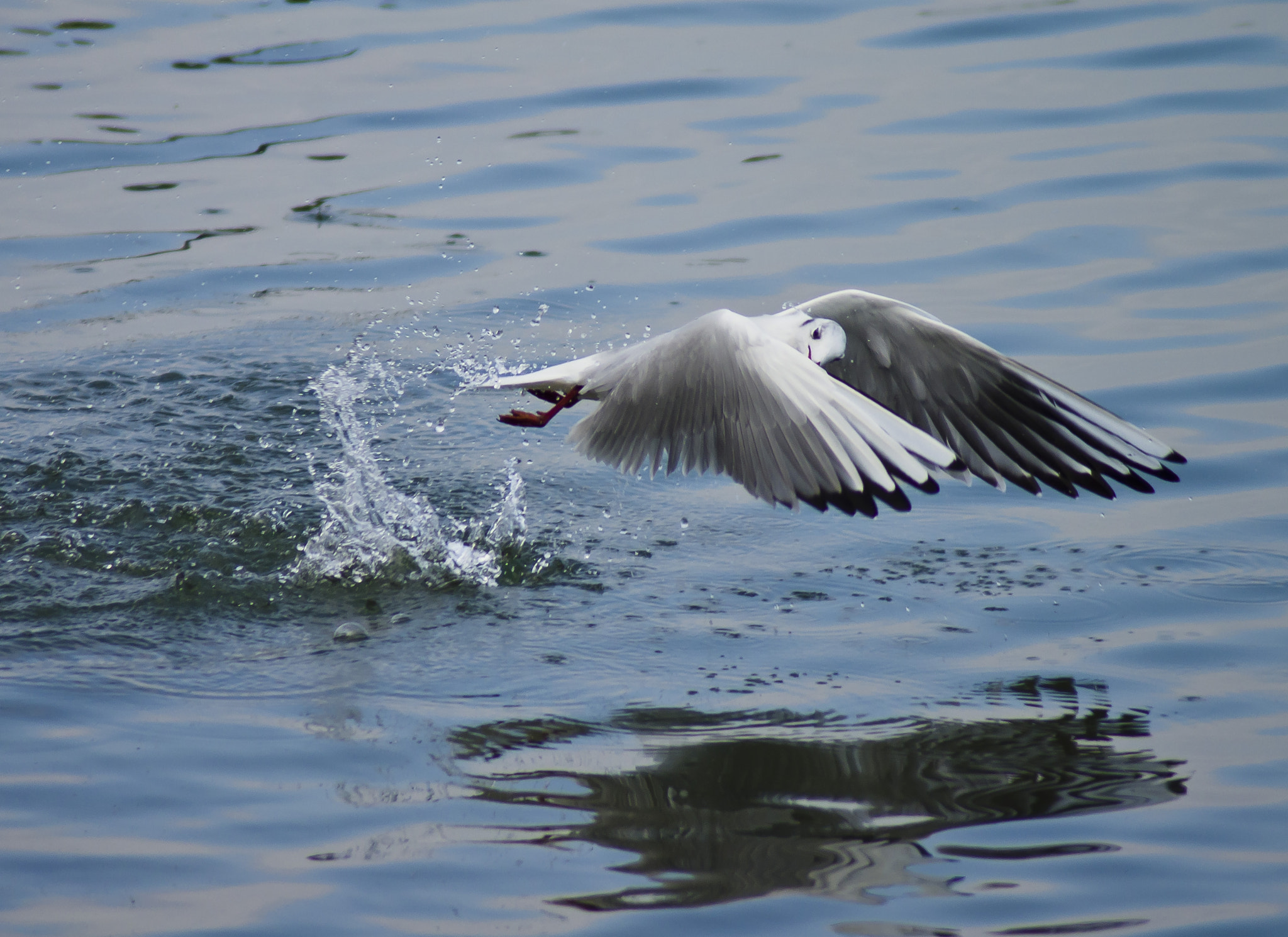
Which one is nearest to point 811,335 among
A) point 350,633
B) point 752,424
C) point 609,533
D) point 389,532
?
point 752,424

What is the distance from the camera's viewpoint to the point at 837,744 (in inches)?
148

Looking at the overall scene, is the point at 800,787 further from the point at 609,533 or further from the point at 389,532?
the point at 389,532

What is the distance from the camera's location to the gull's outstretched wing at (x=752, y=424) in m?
4.11

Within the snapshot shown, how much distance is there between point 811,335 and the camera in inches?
186

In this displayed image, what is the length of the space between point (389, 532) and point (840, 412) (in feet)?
5.90

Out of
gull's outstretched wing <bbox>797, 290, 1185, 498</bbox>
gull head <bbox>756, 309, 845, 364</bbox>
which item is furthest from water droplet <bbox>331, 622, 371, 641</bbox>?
gull's outstretched wing <bbox>797, 290, 1185, 498</bbox>

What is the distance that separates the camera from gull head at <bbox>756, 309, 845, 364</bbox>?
4.68 m

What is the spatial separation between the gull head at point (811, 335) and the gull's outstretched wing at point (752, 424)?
227mm

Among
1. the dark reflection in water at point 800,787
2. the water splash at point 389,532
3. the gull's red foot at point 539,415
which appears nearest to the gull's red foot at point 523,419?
the gull's red foot at point 539,415

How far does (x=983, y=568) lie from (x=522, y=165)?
578 centimetres

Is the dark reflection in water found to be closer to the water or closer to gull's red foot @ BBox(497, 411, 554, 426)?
the water

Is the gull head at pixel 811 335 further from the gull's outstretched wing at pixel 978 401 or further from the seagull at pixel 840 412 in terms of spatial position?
the gull's outstretched wing at pixel 978 401

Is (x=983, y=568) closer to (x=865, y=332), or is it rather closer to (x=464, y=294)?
(x=865, y=332)

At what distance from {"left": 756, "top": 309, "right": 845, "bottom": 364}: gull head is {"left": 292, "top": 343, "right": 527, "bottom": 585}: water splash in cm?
122
